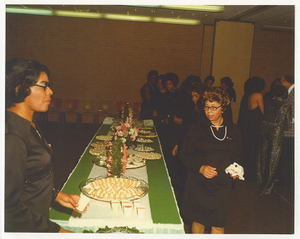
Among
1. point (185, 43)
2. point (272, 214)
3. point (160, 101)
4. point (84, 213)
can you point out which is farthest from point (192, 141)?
point (185, 43)

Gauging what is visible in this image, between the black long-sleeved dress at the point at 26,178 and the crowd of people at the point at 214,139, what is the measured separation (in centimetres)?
117

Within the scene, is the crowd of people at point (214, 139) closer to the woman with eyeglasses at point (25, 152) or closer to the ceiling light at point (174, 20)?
the woman with eyeglasses at point (25, 152)

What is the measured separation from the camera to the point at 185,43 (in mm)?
8500

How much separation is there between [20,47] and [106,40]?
2544mm

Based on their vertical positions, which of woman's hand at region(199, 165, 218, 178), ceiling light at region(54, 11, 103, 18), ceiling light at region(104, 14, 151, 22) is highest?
ceiling light at region(104, 14, 151, 22)

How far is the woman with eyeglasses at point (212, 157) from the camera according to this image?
225cm

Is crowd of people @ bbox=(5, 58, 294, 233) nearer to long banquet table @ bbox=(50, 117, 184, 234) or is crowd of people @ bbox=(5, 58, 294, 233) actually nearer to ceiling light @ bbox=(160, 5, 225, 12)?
long banquet table @ bbox=(50, 117, 184, 234)

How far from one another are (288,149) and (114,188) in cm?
318

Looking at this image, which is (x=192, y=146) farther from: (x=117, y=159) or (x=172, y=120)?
(x=172, y=120)

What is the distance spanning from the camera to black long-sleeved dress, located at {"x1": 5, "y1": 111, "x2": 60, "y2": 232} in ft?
4.13

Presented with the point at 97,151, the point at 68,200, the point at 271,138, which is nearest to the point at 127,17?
the point at 271,138

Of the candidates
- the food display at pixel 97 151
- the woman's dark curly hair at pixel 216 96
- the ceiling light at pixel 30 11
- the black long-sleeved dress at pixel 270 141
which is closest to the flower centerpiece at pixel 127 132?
the food display at pixel 97 151

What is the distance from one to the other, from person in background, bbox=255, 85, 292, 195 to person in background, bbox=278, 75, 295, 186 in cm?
9

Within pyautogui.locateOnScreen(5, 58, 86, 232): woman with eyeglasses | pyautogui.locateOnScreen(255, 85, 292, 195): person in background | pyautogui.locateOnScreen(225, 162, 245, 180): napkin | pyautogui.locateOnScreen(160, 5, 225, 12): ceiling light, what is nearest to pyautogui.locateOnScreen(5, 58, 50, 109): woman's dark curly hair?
pyautogui.locateOnScreen(5, 58, 86, 232): woman with eyeglasses
